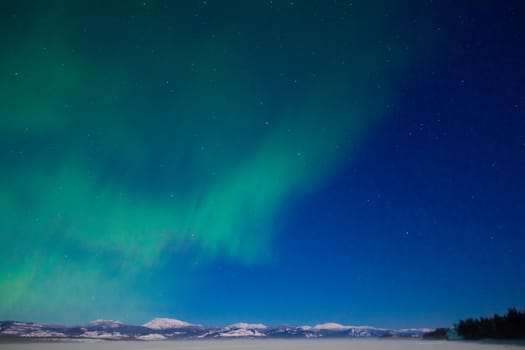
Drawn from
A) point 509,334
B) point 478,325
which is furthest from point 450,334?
point 509,334

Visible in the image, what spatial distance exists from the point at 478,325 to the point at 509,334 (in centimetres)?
1120

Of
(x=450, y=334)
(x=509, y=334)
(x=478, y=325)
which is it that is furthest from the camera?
(x=450, y=334)

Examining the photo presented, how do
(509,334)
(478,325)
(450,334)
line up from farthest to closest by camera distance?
(450,334)
(478,325)
(509,334)

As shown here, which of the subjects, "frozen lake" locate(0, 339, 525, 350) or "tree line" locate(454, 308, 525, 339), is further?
"tree line" locate(454, 308, 525, 339)

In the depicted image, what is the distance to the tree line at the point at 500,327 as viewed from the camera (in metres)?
64.3

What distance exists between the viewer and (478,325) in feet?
250

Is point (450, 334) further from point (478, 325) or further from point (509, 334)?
point (509, 334)

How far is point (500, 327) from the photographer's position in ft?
220

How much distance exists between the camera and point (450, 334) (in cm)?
9156

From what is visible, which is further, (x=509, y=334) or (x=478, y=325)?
(x=478, y=325)

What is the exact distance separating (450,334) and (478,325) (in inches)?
679

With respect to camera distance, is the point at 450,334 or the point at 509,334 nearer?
the point at 509,334

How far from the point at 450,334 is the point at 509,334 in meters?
28.3

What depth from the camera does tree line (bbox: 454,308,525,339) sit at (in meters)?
64.3
